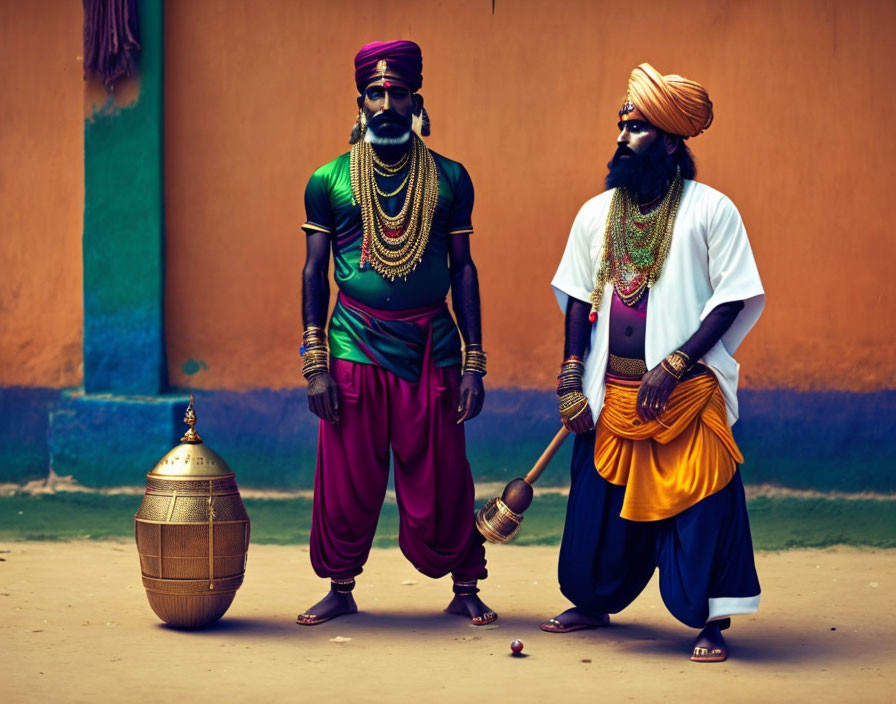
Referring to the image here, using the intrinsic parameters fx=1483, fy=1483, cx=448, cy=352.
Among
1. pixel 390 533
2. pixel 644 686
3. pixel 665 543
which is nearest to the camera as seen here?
pixel 644 686

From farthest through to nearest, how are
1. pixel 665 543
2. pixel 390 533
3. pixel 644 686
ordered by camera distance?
1. pixel 390 533
2. pixel 665 543
3. pixel 644 686

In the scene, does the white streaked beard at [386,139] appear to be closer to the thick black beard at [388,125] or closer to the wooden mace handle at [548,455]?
the thick black beard at [388,125]

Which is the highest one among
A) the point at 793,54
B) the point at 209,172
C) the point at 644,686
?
the point at 793,54

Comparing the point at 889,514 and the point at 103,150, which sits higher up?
the point at 103,150

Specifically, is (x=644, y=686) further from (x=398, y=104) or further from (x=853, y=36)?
(x=853, y=36)

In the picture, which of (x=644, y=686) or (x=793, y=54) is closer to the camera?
(x=644, y=686)

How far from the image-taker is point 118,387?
28.1ft

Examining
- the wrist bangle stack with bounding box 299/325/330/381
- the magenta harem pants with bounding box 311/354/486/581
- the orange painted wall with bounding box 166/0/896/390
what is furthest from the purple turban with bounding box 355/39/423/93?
the orange painted wall with bounding box 166/0/896/390

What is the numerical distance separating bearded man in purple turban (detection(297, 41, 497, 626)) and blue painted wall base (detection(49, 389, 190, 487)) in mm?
2493

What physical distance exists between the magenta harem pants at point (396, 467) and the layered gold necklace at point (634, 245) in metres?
0.80

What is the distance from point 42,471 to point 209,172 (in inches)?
79.5

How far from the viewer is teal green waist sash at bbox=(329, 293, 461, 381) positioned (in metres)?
6.03

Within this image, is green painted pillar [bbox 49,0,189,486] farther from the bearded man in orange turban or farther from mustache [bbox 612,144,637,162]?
mustache [bbox 612,144,637,162]

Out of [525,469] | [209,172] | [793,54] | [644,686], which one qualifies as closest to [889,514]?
[525,469]
